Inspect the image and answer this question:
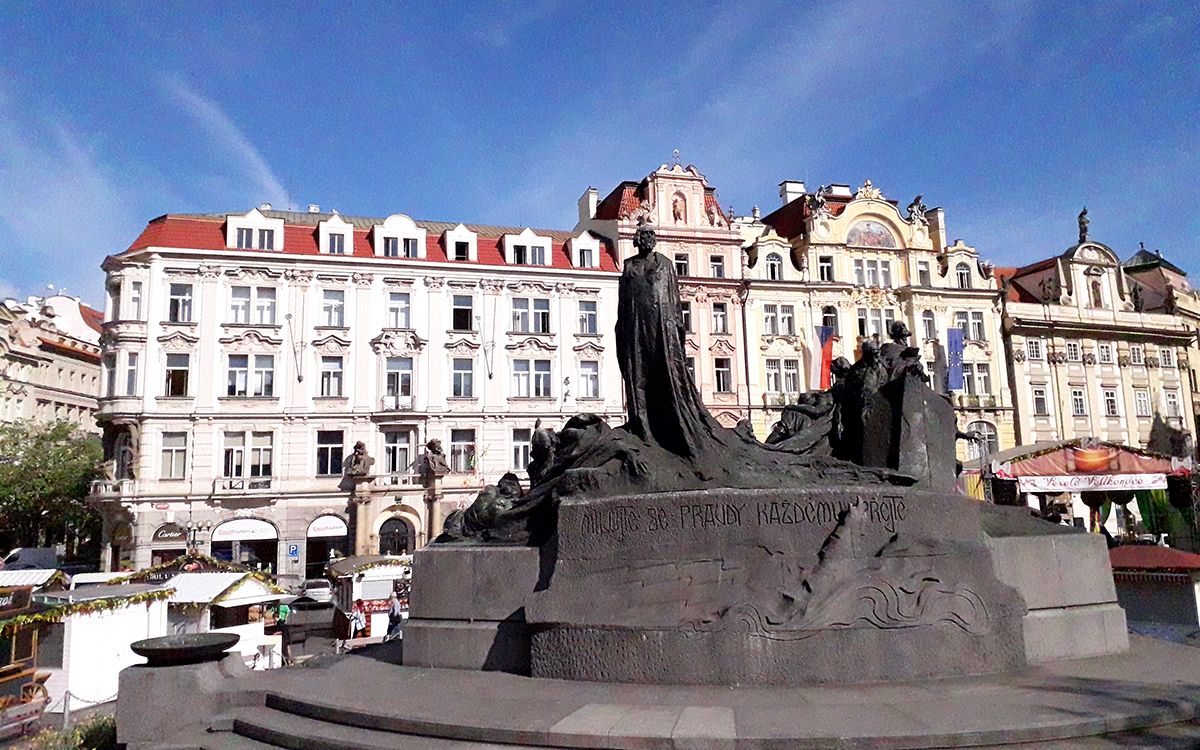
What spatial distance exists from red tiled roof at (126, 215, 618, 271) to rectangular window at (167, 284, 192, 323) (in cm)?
178

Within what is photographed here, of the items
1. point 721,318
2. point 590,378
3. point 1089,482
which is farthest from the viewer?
point 721,318

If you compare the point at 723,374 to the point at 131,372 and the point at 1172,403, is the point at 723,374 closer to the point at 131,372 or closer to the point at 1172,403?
the point at 131,372

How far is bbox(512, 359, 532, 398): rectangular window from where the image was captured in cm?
4031

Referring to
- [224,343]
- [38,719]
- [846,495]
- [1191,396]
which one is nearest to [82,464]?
[224,343]

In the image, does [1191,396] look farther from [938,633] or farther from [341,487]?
[938,633]

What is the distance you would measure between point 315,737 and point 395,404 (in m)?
32.3

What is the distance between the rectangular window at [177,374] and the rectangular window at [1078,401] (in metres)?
43.6

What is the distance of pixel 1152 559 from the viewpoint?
1565cm

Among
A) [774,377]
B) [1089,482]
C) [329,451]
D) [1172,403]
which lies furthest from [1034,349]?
[329,451]

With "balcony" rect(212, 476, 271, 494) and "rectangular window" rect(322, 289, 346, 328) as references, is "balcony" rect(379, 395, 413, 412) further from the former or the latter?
"balcony" rect(212, 476, 271, 494)

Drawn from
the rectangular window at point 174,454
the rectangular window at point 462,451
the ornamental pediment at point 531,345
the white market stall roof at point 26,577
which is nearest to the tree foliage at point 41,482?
the rectangular window at point 174,454

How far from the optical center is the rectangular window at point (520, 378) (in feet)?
132

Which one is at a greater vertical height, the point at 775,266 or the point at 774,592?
the point at 775,266

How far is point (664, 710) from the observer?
6.74 m
